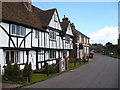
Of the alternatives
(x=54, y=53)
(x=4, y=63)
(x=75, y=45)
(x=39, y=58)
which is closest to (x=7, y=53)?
(x=4, y=63)

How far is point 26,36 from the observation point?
18.1m

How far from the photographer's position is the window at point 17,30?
52.9 feet

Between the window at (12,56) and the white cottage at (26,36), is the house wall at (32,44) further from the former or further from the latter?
the window at (12,56)

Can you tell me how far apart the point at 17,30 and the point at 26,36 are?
1.65m

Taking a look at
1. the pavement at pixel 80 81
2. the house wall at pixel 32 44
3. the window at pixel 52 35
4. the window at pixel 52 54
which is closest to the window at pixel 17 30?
the house wall at pixel 32 44

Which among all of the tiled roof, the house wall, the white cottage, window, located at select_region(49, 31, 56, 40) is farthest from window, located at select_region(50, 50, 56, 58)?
the tiled roof

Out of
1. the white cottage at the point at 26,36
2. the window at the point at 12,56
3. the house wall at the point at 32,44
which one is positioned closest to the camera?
the house wall at the point at 32,44

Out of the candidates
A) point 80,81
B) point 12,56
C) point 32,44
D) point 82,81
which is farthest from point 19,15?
point 82,81

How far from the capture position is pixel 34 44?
19922mm

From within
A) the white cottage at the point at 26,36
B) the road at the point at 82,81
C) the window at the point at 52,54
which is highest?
the white cottage at the point at 26,36

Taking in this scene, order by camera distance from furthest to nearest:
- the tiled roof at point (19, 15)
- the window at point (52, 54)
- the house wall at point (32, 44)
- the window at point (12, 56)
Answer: the window at point (52, 54), the tiled roof at point (19, 15), the window at point (12, 56), the house wall at point (32, 44)

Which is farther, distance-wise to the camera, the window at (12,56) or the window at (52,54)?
the window at (52,54)

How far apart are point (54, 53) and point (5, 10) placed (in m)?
12.8

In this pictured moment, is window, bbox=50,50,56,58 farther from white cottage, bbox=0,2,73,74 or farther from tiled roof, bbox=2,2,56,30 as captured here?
tiled roof, bbox=2,2,56,30
